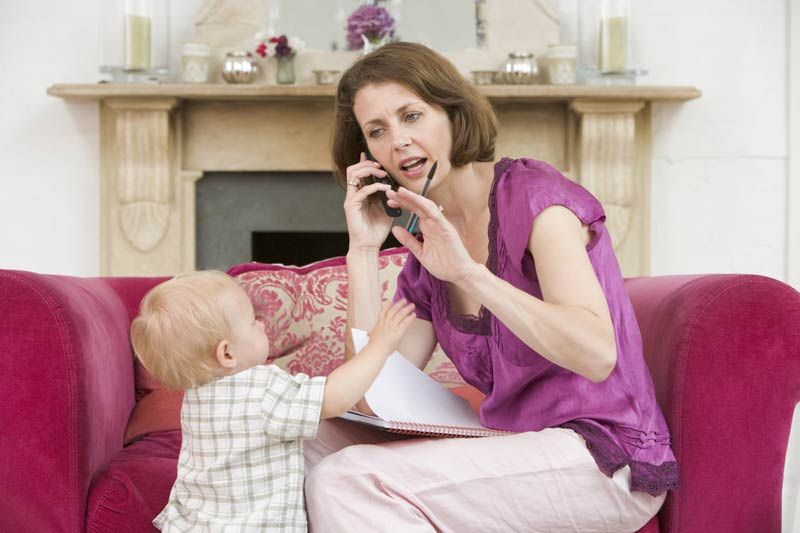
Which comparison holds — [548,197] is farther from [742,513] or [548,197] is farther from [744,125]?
[744,125]

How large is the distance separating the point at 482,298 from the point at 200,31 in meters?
2.66

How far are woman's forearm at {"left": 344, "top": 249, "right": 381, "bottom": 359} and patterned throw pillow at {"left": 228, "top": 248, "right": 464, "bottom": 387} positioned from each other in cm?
33

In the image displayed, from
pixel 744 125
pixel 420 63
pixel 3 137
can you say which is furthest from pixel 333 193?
pixel 420 63

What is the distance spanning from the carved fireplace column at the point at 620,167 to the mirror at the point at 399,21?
1.79ft

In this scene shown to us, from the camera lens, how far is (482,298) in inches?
51.7

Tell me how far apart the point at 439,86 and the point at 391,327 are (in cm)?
44

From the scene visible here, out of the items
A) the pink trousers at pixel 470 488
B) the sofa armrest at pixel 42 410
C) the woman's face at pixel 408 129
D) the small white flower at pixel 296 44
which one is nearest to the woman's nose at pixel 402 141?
the woman's face at pixel 408 129

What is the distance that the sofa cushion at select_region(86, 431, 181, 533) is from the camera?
1.52 metres

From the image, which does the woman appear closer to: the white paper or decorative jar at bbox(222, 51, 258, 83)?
the white paper

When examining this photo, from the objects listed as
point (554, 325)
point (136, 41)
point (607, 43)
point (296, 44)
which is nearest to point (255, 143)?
point (296, 44)

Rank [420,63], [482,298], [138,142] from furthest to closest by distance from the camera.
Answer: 1. [138,142]
2. [420,63]
3. [482,298]

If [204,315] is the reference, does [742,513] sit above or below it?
below

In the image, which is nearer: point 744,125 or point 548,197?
point 548,197

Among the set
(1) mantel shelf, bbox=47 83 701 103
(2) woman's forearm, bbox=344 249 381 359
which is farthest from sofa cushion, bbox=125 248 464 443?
(1) mantel shelf, bbox=47 83 701 103
